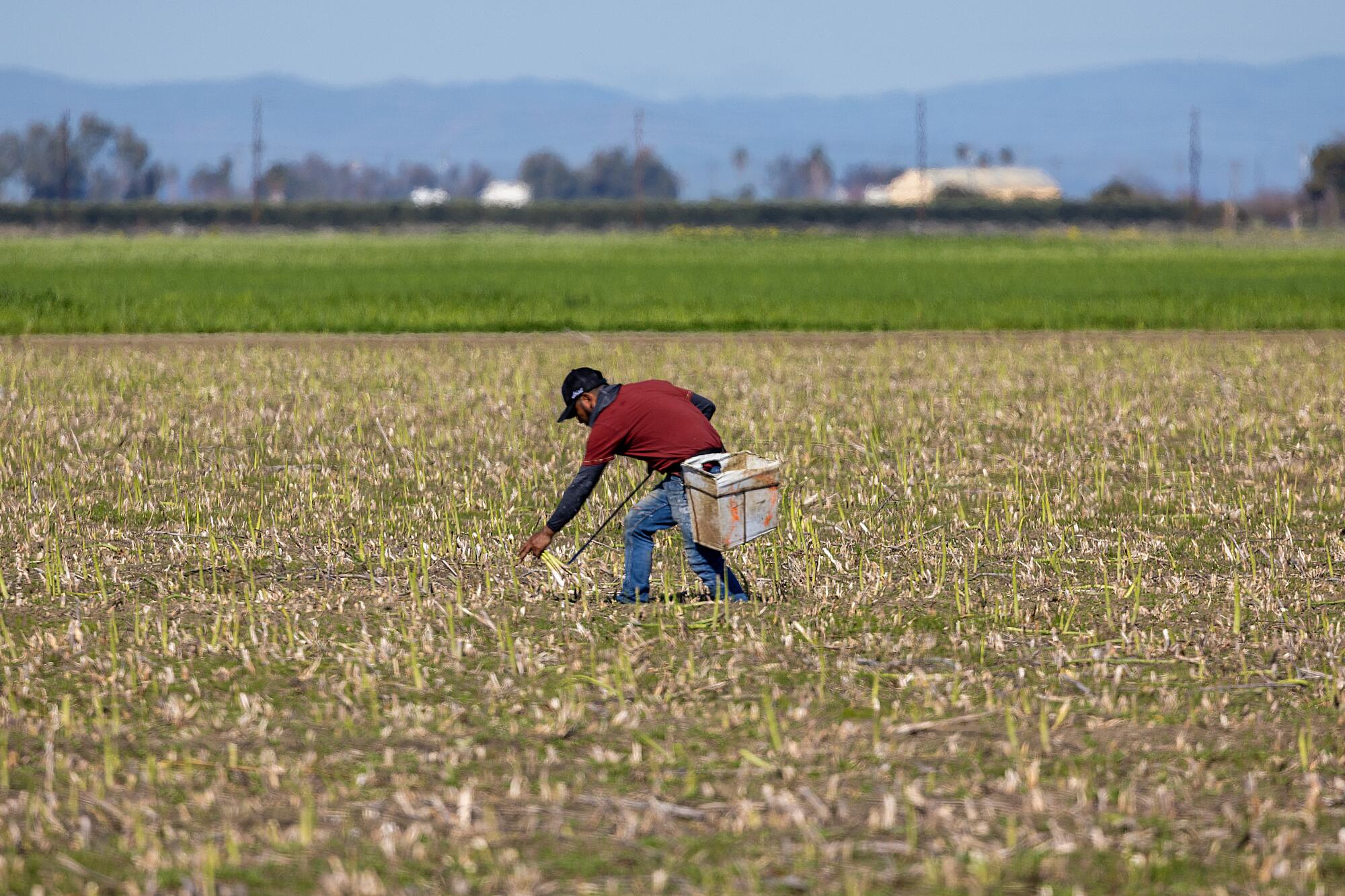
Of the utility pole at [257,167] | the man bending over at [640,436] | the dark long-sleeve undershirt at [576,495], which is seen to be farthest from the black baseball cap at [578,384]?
the utility pole at [257,167]

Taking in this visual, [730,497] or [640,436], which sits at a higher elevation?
[640,436]

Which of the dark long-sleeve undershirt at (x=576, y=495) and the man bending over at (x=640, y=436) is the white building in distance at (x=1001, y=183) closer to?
the man bending over at (x=640, y=436)

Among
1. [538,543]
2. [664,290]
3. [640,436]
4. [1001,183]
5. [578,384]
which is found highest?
[1001,183]

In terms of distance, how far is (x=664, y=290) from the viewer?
3500 centimetres

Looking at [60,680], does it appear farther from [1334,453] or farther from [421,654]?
[1334,453]

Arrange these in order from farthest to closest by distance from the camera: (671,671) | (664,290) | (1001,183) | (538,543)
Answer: (1001,183)
(664,290)
(538,543)
(671,671)

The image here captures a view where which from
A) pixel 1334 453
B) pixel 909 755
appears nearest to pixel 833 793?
pixel 909 755

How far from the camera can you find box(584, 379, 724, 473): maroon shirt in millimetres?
8453

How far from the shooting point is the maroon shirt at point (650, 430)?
8.45 metres

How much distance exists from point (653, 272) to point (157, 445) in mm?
27798

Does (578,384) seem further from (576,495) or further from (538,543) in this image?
(538,543)

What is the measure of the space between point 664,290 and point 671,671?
27.6 metres

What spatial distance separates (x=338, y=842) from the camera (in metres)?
5.70

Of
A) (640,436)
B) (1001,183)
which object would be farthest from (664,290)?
(1001,183)
